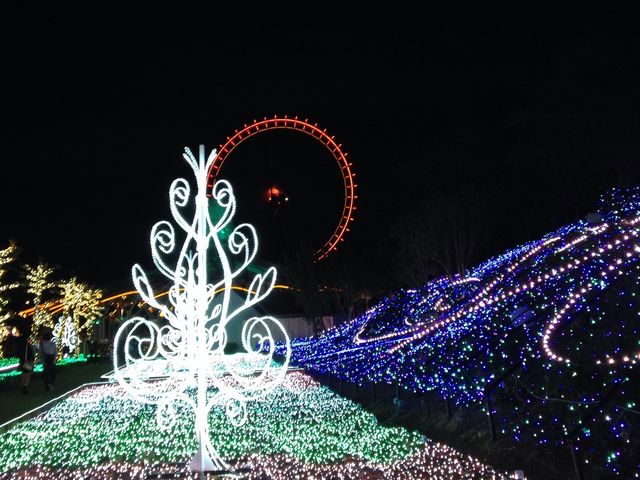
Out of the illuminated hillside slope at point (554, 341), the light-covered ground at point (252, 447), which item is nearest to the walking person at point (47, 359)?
the light-covered ground at point (252, 447)

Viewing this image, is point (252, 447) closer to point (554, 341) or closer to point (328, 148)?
point (554, 341)

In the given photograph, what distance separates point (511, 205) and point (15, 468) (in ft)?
58.3

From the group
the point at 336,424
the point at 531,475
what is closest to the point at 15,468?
the point at 336,424

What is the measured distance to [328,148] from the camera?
979 inches

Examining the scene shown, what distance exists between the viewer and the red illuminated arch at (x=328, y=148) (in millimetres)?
24141

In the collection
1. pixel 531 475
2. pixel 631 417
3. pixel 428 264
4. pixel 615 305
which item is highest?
pixel 428 264

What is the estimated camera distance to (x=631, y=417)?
455 centimetres

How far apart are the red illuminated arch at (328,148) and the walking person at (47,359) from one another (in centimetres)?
1126

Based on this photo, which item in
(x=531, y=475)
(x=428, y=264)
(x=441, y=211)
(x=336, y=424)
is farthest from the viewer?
(x=428, y=264)

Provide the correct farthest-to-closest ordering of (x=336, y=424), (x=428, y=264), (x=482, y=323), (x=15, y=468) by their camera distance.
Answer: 1. (x=428, y=264)
2. (x=336, y=424)
3. (x=482, y=323)
4. (x=15, y=468)

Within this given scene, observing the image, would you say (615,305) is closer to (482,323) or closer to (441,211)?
(482,323)

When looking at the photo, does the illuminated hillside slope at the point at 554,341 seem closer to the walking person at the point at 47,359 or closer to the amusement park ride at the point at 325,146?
the walking person at the point at 47,359

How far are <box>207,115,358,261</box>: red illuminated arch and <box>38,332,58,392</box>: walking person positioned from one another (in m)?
11.3

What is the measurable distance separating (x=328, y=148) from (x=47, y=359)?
559 inches
